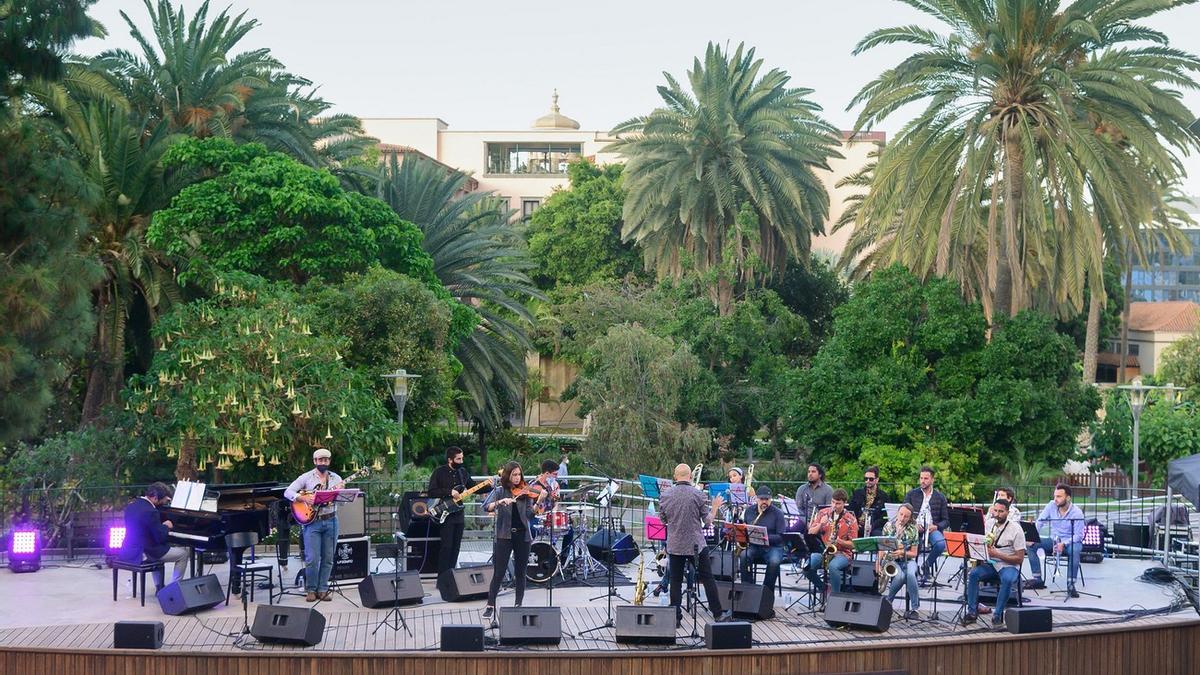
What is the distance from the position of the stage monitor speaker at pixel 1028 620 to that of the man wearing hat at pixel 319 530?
7393 mm

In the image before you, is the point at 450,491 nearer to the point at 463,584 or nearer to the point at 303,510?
the point at 463,584

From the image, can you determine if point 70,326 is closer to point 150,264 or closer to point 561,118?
point 150,264

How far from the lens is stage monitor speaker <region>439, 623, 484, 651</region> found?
12.7 meters

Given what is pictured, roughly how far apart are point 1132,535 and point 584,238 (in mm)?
34973

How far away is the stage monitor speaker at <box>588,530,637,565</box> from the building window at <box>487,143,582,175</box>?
5523 centimetres

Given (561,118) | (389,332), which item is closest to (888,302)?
(389,332)

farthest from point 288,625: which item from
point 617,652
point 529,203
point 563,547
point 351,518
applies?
point 529,203

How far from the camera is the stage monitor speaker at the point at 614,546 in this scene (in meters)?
16.8

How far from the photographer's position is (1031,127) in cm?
2819

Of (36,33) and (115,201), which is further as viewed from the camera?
(115,201)

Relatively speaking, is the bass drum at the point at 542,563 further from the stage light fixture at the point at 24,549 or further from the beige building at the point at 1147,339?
the beige building at the point at 1147,339

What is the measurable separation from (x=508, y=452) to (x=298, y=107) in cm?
1487

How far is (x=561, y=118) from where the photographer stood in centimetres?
7394

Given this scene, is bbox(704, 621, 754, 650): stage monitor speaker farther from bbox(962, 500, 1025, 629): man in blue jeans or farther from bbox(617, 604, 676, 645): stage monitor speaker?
bbox(962, 500, 1025, 629): man in blue jeans
